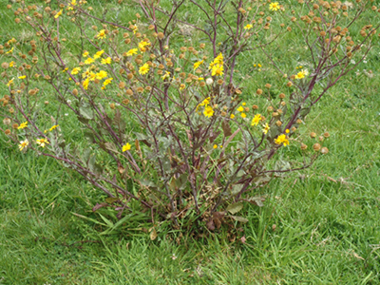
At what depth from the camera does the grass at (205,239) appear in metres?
2.07

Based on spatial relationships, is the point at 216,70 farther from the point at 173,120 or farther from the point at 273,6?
the point at 273,6

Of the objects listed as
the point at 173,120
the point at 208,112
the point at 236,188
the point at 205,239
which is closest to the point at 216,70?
the point at 208,112

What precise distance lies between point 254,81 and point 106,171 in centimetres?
168

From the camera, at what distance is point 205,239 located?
2.30 metres

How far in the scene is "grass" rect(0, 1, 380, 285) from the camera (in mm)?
2066

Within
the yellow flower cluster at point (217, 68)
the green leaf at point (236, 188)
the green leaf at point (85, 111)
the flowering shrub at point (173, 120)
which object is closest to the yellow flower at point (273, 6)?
the flowering shrub at point (173, 120)

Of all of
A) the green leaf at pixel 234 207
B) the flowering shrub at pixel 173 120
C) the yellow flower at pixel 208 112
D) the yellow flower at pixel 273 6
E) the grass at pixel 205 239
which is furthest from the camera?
the yellow flower at pixel 273 6

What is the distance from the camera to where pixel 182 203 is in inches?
89.6

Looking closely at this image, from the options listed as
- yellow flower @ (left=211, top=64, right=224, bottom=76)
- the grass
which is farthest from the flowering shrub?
the grass

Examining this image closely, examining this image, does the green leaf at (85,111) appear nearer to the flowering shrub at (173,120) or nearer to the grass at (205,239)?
the flowering shrub at (173,120)

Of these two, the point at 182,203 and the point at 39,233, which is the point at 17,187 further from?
the point at 182,203

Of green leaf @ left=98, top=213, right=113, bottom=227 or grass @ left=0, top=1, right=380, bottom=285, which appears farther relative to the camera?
green leaf @ left=98, top=213, right=113, bottom=227

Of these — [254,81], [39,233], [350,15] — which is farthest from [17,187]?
[350,15]

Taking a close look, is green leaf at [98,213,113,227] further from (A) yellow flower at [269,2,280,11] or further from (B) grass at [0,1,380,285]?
(A) yellow flower at [269,2,280,11]
